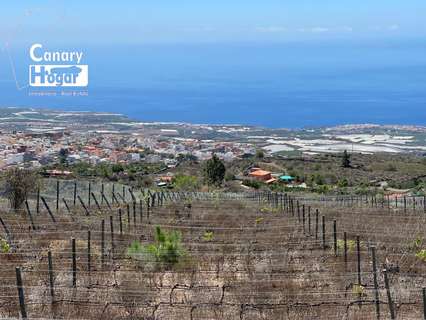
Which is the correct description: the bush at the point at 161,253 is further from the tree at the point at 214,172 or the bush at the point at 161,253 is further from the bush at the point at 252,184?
the tree at the point at 214,172

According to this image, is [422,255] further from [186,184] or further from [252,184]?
[252,184]

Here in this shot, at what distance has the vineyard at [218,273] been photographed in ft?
22.7

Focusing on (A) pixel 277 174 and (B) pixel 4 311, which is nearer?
(B) pixel 4 311

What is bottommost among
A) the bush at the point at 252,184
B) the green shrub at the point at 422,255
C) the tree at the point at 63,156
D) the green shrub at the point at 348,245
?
the bush at the point at 252,184

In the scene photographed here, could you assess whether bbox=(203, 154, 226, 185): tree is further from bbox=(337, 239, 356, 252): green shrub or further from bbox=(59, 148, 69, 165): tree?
bbox=(337, 239, 356, 252): green shrub

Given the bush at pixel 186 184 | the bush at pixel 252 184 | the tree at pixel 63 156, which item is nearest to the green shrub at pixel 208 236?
the bush at pixel 186 184

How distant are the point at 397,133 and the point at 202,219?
7227 cm

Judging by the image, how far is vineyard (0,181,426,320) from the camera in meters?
6.93

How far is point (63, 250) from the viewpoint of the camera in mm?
9680

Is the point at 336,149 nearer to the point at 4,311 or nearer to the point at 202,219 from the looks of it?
the point at 202,219

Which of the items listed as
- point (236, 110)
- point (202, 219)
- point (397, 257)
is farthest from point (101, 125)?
point (397, 257)

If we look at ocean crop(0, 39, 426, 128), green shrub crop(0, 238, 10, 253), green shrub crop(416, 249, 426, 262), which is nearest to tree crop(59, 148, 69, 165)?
green shrub crop(0, 238, 10, 253)

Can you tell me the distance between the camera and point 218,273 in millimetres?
8414

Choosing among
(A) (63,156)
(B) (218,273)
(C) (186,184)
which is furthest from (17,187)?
(A) (63,156)
